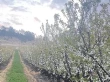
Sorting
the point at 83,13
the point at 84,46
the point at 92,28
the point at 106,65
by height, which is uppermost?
the point at 83,13

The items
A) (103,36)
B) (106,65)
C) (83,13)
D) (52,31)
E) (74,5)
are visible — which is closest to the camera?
(106,65)

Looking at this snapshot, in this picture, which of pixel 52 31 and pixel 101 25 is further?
pixel 52 31

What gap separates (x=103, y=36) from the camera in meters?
16.7

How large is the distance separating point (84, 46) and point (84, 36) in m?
1.16

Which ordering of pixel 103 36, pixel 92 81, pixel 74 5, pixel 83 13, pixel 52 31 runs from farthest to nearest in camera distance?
pixel 52 31 < pixel 74 5 < pixel 83 13 < pixel 103 36 < pixel 92 81

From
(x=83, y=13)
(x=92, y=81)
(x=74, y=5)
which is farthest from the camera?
(x=74, y=5)

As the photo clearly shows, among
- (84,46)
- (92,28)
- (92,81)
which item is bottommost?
(92,81)

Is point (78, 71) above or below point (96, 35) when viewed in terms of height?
below

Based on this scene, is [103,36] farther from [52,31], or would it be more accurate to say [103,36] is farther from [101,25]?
[52,31]

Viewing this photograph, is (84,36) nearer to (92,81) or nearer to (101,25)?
(101,25)

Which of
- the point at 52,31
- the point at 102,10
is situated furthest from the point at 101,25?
the point at 52,31

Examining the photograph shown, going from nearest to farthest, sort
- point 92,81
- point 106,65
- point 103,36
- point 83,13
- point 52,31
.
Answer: point 106,65 → point 92,81 → point 103,36 → point 83,13 → point 52,31

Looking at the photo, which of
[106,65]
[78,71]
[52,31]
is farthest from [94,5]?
[52,31]

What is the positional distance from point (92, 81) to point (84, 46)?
2.72m
